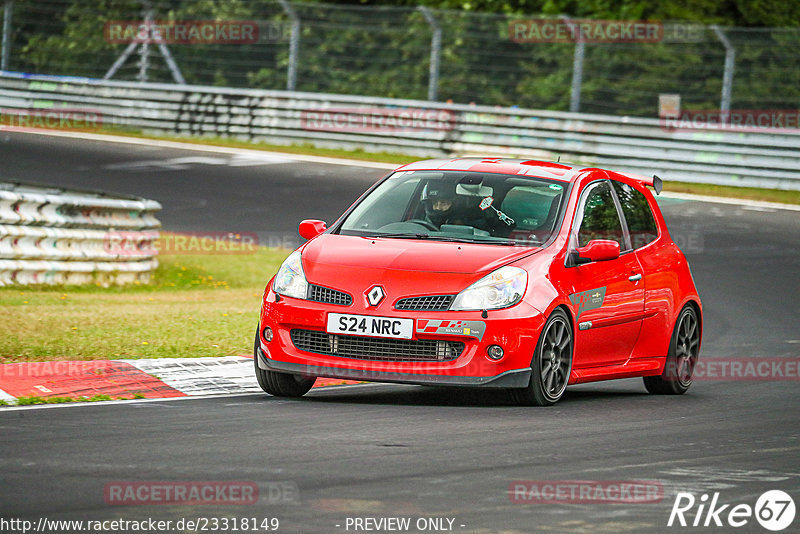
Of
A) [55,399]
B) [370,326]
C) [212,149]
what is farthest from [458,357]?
[212,149]

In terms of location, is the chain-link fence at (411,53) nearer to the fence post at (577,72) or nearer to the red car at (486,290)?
the fence post at (577,72)

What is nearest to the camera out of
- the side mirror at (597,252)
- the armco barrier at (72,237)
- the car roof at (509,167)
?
the side mirror at (597,252)

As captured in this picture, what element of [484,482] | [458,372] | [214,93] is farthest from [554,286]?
[214,93]

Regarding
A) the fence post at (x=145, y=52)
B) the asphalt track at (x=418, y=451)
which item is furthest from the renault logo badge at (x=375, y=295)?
the fence post at (x=145, y=52)

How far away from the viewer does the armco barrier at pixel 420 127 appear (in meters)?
24.8

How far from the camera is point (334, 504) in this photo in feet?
20.2

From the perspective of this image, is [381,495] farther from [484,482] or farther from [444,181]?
[444,181]

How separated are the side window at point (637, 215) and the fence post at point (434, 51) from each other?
55.4 ft

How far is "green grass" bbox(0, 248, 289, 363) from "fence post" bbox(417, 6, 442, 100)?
33.1ft

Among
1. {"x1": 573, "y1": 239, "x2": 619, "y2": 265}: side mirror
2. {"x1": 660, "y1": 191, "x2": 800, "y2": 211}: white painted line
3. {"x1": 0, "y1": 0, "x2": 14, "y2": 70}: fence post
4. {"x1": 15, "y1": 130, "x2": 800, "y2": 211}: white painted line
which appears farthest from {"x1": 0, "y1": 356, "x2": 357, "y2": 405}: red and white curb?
{"x1": 0, "y1": 0, "x2": 14, "y2": 70}: fence post

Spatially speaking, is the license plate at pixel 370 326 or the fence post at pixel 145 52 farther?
the fence post at pixel 145 52

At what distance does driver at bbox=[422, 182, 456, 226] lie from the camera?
986 centimetres

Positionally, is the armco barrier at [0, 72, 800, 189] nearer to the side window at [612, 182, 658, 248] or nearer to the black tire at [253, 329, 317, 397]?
the side window at [612, 182, 658, 248]

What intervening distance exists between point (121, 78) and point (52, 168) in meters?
7.80
